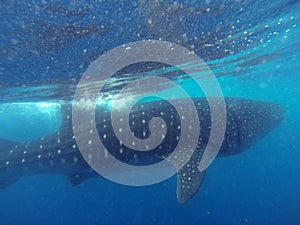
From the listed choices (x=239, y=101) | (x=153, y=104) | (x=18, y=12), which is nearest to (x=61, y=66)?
(x=153, y=104)

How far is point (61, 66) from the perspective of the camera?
8.52 meters

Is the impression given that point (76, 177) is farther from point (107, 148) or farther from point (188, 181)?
point (188, 181)

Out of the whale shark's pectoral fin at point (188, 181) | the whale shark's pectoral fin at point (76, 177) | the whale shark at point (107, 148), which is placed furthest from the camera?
the whale shark's pectoral fin at point (76, 177)

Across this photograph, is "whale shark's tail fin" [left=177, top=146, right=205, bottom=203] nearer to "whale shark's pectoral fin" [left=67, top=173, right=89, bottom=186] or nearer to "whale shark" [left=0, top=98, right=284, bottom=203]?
"whale shark" [left=0, top=98, right=284, bottom=203]

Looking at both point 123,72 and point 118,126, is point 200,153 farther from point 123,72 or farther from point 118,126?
point 123,72

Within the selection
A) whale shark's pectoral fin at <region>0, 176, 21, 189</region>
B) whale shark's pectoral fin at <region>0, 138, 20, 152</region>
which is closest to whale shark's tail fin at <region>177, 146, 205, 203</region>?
whale shark's pectoral fin at <region>0, 176, 21, 189</region>

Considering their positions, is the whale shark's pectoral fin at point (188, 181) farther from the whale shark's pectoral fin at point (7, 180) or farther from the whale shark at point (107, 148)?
the whale shark's pectoral fin at point (7, 180)

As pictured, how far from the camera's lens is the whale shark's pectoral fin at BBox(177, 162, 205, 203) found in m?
6.35

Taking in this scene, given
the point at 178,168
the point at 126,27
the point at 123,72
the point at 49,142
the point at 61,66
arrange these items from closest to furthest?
the point at 126,27 < the point at 178,168 < the point at 49,142 < the point at 61,66 < the point at 123,72

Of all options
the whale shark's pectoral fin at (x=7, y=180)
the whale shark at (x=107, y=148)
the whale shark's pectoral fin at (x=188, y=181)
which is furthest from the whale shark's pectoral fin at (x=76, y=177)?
the whale shark's pectoral fin at (x=188, y=181)

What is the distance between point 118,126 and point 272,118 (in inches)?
221

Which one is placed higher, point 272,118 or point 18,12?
point 18,12

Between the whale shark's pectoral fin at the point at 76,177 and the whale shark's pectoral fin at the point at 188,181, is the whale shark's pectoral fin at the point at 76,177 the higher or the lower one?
the higher one

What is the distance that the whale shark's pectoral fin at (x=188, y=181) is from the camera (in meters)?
6.35
